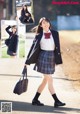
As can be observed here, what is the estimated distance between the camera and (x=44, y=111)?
26.2ft

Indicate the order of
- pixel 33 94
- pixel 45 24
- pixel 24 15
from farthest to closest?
pixel 24 15 < pixel 33 94 < pixel 45 24

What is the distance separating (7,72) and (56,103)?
13.9 ft

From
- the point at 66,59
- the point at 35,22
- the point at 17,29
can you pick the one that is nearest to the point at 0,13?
the point at 35,22

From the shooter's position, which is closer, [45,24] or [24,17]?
[45,24]

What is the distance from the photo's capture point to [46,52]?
8.16 m

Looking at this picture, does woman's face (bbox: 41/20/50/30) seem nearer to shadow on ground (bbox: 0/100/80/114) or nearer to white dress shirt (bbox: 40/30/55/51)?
white dress shirt (bbox: 40/30/55/51)

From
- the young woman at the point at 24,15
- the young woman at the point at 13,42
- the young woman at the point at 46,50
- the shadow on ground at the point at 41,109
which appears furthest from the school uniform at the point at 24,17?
the shadow on ground at the point at 41,109

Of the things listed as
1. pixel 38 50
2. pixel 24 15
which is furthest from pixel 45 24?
pixel 24 15

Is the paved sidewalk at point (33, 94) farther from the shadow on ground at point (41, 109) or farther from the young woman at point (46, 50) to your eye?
the young woman at point (46, 50)

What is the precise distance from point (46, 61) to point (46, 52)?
5.3 inches

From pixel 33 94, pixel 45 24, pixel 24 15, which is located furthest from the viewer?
pixel 24 15

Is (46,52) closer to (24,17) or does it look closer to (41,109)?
(41,109)

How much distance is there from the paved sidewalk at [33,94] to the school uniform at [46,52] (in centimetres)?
60

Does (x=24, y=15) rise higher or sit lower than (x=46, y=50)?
higher
